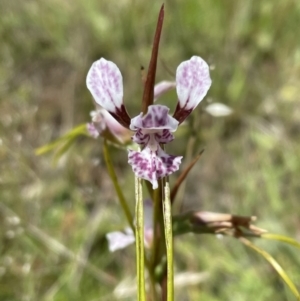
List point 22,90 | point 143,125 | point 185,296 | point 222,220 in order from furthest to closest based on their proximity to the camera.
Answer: point 22,90
point 185,296
point 222,220
point 143,125

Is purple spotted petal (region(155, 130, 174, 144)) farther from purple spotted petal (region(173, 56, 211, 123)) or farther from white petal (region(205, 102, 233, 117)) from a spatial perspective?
white petal (region(205, 102, 233, 117))

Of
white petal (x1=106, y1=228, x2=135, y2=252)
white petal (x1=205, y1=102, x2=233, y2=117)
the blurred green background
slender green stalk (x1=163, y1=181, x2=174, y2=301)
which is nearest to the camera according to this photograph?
slender green stalk (x1=163, y1=181, x2=174, y2=301)

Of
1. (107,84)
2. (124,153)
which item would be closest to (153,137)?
(107,84)

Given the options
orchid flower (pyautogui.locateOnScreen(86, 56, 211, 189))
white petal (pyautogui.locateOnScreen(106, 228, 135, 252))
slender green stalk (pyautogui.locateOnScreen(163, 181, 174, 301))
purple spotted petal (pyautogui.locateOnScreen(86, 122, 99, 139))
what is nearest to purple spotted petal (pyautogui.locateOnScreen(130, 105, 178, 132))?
orchid flower (pyautogui.locateOnScreen(86, 56, 211, 189))

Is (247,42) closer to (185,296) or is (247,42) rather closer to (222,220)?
(185,296)

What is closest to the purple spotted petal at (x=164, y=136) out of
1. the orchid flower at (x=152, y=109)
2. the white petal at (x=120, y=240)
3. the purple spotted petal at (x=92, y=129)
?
the orchid flower at (x=152, y=109)

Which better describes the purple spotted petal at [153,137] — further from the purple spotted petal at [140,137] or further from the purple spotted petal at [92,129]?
the purple spotted petal at [92,129]

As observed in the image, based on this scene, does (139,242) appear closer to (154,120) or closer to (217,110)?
(154,120)

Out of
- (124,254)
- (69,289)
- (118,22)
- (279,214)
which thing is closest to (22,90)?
(118,22)
